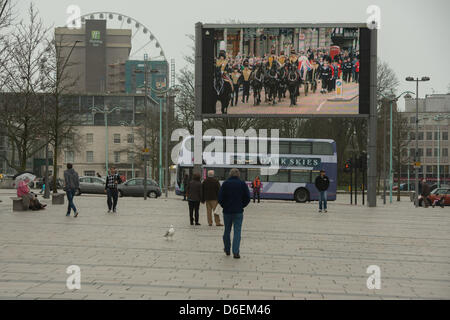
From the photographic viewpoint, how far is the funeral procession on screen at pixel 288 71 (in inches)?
1231

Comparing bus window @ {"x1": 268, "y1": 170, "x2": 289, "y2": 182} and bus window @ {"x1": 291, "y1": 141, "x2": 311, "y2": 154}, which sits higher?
bus window @ {"x1": 291, "y1": 141, "x2": 311, "y2": 154}

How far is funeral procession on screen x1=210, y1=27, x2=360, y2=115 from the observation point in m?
31.3

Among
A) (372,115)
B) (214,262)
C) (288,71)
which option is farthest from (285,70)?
(214,262)

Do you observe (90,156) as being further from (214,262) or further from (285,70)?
(214,262)

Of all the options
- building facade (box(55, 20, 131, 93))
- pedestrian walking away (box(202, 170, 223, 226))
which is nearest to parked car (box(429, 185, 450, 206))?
pedestrian walking away (box(202, 170, 223, 226))

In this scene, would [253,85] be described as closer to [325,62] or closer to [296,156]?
[325,62]

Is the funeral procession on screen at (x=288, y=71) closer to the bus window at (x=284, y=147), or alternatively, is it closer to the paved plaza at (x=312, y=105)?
the paved plaza at (x=312, y=105)

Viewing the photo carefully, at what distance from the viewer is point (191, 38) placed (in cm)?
4603

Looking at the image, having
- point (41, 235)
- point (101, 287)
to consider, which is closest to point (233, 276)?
point (101, 287)

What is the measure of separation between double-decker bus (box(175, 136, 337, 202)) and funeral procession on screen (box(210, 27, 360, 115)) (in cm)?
763

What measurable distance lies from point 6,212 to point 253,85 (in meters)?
13.4

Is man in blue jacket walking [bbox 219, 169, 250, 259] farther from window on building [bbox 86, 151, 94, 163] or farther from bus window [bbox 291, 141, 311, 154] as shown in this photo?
window on building [bbox 86, 151, 94, 163]

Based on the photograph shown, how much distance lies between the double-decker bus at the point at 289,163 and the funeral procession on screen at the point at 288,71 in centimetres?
763
